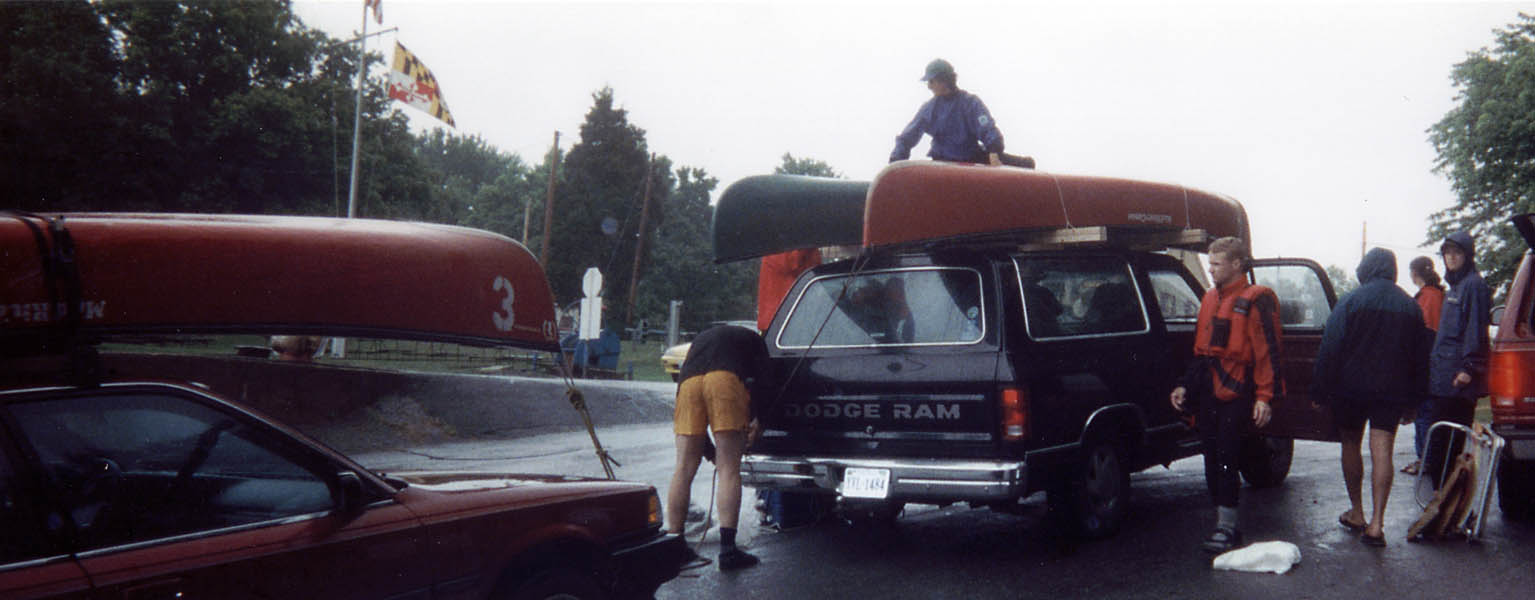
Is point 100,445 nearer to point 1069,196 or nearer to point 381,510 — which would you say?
point 381,510

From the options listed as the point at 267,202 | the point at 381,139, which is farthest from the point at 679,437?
the point at 381,139

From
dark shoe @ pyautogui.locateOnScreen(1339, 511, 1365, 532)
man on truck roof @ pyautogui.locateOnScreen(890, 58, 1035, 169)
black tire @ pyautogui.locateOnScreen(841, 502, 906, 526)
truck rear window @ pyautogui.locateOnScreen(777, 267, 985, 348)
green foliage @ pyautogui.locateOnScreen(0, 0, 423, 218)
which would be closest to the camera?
truck rear window @ pyautogui.locateOnScreen(777, 267, 985, 348)

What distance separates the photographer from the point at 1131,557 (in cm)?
635

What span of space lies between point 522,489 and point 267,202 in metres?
37.0

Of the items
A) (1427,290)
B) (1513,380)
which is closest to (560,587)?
(1513,380)

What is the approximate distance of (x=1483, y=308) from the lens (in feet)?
26.6

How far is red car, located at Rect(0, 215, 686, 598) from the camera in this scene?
289cm

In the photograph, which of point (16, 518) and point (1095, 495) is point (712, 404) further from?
point (16, 518)

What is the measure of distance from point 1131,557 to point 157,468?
193 inches

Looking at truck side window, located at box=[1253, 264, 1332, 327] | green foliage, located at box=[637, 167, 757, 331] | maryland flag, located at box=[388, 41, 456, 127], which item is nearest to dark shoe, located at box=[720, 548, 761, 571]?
truck side window, located at box=[1253, 264, 1332, 327]

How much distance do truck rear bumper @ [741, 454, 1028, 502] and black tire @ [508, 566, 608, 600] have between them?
2.20m

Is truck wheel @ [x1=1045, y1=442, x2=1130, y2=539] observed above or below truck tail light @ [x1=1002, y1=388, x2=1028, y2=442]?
below

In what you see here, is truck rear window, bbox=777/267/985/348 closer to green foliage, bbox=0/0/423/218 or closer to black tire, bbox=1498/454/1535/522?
black tire, bbox=1498/454/1535/522

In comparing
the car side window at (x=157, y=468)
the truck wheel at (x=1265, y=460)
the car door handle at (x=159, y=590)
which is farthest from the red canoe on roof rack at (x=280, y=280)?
the truck wheel at (x=1265, y=460)
